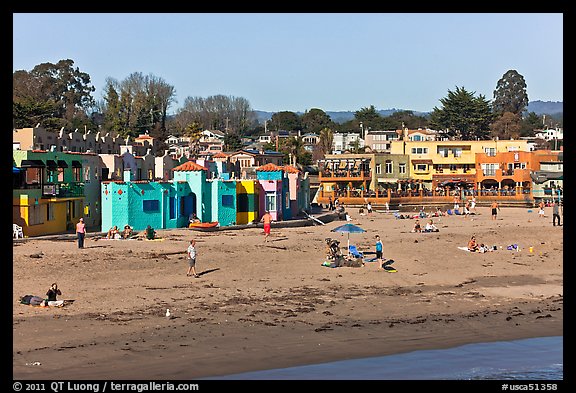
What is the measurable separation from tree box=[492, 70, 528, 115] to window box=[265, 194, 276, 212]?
364 feet

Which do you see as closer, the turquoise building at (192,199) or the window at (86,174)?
the turquoise building at (192,199)

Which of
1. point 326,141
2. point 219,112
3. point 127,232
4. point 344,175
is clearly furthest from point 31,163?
point 219,112

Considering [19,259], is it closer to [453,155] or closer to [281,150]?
[453,155]

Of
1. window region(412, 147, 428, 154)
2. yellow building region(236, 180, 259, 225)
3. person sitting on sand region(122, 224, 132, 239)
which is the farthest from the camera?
window region(412, 147, 428, 154)

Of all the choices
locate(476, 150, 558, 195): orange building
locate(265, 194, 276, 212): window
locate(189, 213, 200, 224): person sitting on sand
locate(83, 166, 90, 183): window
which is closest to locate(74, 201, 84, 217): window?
locate(83, 166, 90, 183): window

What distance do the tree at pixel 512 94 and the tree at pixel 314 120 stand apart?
32161mm

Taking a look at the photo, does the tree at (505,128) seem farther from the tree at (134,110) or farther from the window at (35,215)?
the window at (35,215)

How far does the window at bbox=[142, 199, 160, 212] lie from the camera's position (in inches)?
1492

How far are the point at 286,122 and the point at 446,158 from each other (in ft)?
236

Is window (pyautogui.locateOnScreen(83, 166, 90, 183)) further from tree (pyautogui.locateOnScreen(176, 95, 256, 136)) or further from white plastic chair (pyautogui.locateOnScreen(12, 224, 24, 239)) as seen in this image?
tree (pyautogui.locateOnScreen(176, 95, 256, 136))

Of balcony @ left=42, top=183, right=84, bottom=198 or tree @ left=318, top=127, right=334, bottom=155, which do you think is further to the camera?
tree @ left=318, top=127, right=334, bottom=155

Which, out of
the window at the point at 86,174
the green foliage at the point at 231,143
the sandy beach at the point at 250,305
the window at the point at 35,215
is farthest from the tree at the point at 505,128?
the window at the point at 35,215

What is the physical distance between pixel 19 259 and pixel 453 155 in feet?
181

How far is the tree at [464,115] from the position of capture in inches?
3967
